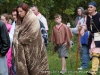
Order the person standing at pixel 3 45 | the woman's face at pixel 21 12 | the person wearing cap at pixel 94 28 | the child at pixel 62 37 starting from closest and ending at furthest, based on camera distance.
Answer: the person standing at pixel 3 45 < the woman's face at pixel 21 12 < the person wearing cap at pixel 94 28 < the child at pixel 62 37

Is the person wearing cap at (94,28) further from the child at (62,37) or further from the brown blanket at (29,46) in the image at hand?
the brown blanket at (29,46)

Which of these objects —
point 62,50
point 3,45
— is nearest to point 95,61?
point 62,50

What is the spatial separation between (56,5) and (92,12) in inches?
799

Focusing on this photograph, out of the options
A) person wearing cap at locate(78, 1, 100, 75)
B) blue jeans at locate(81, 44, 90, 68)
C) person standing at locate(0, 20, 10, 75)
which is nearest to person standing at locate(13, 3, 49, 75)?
person standing at locate(0, 20, 10, 75)

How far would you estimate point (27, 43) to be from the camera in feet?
26.7

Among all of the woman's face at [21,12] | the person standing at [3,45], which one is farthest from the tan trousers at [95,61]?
the person standing at [3,45]

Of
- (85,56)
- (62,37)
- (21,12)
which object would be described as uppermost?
(21,12)

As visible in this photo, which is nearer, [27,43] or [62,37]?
[27,43]

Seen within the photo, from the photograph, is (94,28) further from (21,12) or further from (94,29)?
(21,12)

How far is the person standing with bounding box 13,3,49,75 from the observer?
815 cm

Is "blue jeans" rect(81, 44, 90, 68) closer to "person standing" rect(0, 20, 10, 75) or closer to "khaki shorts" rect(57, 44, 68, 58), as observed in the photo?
"khaki shorts" rect(57, 44, 68, 58)

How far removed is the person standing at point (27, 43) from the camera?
8.15 meters

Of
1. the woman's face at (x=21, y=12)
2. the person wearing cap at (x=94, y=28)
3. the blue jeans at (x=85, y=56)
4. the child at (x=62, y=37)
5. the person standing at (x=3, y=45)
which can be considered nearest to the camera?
the person standing at (x=3, y=45)

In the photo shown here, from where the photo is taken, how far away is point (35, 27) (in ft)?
26.9
